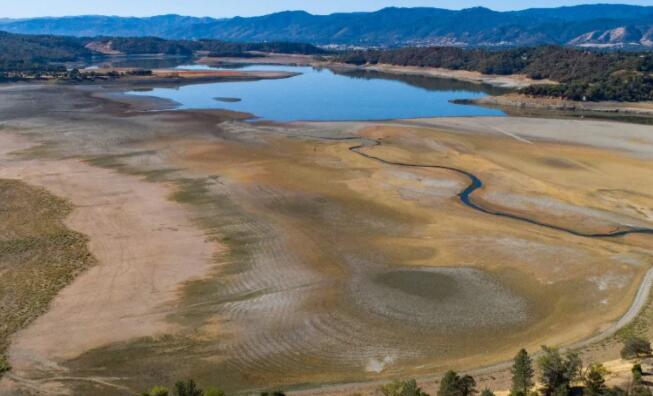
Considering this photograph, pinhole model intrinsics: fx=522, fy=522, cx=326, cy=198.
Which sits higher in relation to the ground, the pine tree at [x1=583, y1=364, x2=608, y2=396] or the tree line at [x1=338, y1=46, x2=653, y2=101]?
the tree line at [x1=338, y1=46, x2=653, y2=101]

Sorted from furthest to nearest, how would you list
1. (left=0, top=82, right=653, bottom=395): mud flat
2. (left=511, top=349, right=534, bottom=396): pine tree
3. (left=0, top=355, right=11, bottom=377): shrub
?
1. (left=0, top=82, right=653, bottom=395): mud flat
2. (left=0, top=355, right=11, bottom=377): shrub
3. (left=511, top=349, right=534, bottom=396): pine tree

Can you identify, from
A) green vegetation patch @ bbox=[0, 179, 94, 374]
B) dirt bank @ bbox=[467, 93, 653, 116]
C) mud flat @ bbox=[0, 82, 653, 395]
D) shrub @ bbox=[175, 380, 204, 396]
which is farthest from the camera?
dirt bank @ bbox=[467, 93, 653, 116]

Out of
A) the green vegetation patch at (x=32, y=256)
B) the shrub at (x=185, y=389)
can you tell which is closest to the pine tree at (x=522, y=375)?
the shrub at (x=185, y=389)

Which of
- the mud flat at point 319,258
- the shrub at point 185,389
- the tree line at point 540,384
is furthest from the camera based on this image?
Result: the mud flat at point 319,258

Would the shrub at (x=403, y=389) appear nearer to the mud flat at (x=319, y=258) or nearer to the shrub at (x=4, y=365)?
the mud flat at (x=319, y=258)

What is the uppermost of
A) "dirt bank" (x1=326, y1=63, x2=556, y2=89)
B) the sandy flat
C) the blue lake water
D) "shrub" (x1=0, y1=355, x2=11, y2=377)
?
"dirt bank" (x1=326, y1=63, x2=556, y2=89)

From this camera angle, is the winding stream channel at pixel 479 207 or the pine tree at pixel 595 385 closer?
the pine tree at pixel 595 385

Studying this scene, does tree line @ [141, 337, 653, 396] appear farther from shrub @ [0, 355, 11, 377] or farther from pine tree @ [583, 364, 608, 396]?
shrub @ [0, 355, 11, 377]

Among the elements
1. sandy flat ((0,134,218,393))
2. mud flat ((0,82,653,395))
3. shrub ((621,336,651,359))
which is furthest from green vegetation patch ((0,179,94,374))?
shrub ((621,336,651,359))
